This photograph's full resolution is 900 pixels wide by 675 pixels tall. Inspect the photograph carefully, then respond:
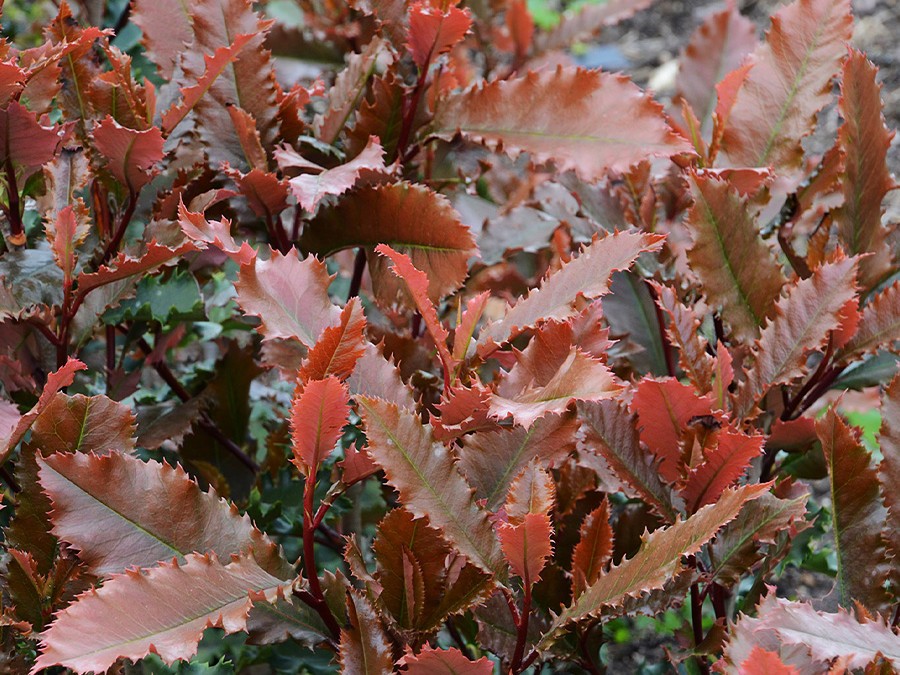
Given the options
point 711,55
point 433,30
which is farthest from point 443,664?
point 711,55

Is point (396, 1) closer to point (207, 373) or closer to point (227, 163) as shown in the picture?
point (227, 163)

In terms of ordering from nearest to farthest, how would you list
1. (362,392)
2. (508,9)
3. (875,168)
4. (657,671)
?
(362,392) → (875,168) → (657,671) → (508,9)

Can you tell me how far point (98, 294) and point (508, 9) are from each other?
123cm

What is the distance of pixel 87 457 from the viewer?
2.73 feet

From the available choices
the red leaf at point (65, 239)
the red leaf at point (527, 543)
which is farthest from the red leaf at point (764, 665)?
the red leaf at point (65, 239)

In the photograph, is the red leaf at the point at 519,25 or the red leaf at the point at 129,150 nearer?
the red leaf at the point at 129,150

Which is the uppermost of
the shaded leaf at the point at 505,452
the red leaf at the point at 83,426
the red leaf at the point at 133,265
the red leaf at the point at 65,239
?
the red leaf at the point at 65,239

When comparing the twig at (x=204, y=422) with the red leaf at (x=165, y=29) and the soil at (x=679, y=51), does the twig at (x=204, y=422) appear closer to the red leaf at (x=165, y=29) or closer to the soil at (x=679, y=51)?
the red leaf at (x=165, y=29)

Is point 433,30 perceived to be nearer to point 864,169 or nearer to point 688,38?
→ point 864,169

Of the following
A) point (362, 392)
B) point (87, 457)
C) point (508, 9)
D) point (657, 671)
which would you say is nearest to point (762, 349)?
point (362, 392)

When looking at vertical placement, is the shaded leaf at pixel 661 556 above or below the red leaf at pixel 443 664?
above

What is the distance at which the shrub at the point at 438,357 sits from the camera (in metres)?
0.79

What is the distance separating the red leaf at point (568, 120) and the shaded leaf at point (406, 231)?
0.38 feet

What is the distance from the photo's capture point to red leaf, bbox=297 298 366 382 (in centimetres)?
79
